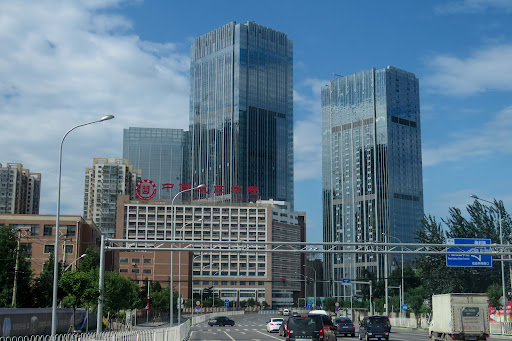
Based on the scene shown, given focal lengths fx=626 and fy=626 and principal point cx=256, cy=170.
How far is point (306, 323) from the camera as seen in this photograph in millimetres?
27547

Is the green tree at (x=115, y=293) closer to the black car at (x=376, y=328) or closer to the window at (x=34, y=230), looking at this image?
the black car at (x=376, y=328)

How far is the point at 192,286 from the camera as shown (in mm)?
172750

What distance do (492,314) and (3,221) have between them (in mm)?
78235

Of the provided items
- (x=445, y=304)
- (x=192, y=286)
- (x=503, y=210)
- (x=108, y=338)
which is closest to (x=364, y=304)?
(x=503, y=210)

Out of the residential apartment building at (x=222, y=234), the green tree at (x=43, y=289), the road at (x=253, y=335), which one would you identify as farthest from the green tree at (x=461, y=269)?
the residential apartment building at (x=222, y=234)

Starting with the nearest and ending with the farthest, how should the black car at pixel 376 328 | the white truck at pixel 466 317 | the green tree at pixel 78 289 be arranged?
the white truck at pixel 466 317, the green tree at pixel 78 289, the black car at pixel 376 328

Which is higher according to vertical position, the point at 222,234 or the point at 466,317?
the point at 222,234

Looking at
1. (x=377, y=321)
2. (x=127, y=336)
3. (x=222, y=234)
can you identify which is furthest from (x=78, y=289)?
(x=222, y=234)

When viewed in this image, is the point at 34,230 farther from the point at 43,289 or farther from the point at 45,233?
the point at 43,289

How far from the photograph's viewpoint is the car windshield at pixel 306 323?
1080 inches

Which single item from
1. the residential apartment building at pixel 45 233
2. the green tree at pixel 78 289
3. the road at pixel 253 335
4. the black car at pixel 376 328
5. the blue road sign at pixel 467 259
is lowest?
the road at pixel 253 335

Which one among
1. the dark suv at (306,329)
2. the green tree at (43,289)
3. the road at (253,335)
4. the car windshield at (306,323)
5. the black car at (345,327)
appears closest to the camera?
the dark suv at (306,329)

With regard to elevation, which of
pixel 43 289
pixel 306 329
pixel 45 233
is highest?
pixel 45 233

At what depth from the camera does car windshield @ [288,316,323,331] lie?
27.4 m
